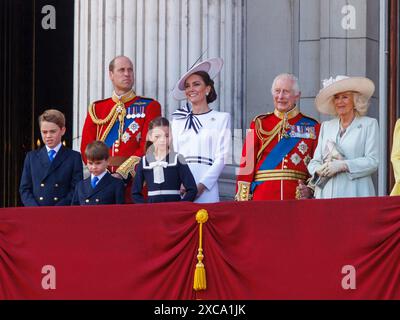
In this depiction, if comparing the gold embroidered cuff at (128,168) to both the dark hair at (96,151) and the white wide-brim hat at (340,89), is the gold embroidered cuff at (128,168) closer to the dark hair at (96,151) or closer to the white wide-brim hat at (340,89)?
the dark hair at (96,151)

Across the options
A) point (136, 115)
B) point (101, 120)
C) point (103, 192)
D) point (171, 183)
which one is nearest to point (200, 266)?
point (171, 183)

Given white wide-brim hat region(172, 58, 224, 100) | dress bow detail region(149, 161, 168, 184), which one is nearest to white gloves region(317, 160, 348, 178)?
dress bow detail region(149, 161, 168, 184)

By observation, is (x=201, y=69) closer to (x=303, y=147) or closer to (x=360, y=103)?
(x=303, y=147)

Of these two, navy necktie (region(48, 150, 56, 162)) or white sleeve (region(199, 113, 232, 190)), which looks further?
navy necktie (region(48, 150, 56, 162))

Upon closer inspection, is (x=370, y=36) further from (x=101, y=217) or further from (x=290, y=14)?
(x=101, y=217)

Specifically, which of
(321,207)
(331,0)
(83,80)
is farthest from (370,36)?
(321,207)

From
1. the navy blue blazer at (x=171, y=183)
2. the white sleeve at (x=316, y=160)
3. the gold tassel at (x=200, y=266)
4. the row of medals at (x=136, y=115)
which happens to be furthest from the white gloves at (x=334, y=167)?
the row of medals at (x=136, y=115)

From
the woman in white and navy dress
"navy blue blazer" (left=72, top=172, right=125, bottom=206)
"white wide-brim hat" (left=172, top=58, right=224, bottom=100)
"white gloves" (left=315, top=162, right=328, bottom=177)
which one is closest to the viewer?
"white gloves" (left=315, top=162, right=328, bottom=177)

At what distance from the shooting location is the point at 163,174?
1677cm

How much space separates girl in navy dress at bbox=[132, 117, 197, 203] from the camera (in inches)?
660

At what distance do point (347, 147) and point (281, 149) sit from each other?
0.83 meters

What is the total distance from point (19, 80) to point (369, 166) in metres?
6.05

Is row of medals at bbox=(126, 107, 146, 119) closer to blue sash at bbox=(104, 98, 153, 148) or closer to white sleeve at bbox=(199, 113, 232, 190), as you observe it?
blue sash at bbox=(104, 98, 153, 148)

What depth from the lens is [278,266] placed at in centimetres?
1566
